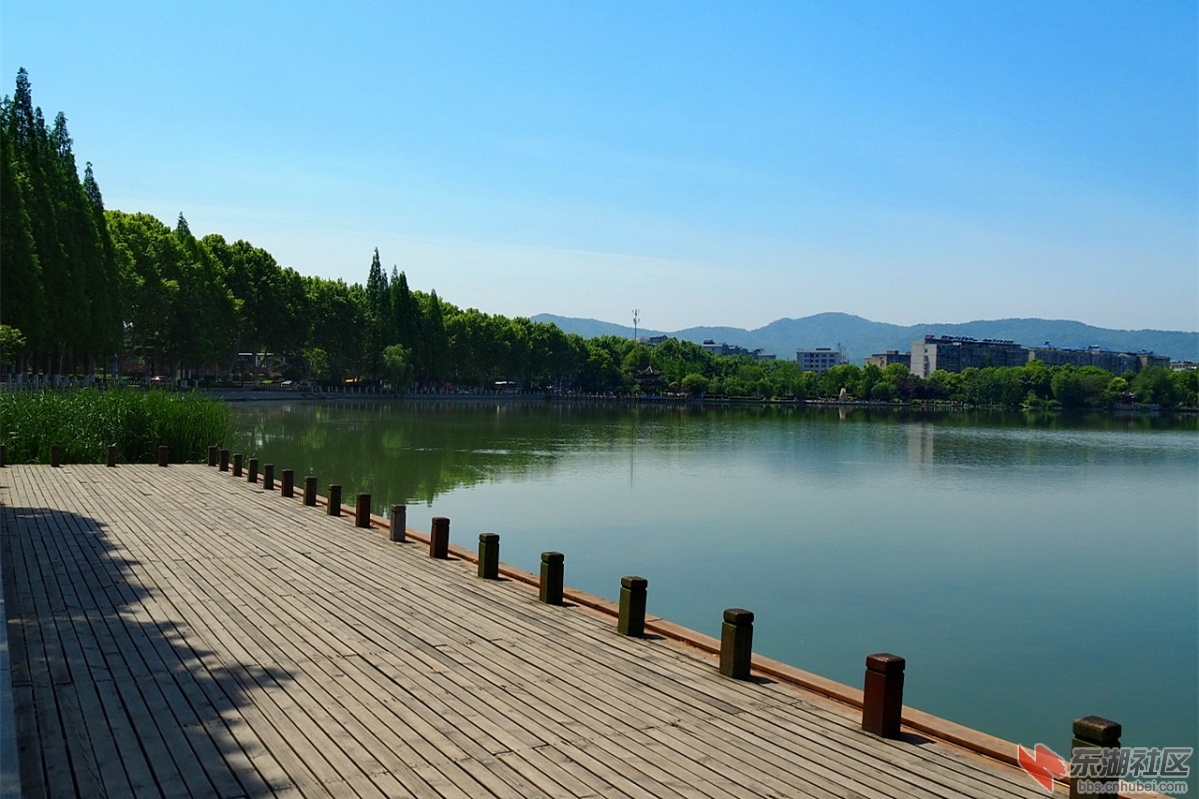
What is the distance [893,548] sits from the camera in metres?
18.6

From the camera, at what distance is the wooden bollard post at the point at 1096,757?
4.65 m

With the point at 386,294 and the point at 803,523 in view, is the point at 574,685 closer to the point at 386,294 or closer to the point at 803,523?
the point at 803,523

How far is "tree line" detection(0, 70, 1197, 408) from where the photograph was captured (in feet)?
132

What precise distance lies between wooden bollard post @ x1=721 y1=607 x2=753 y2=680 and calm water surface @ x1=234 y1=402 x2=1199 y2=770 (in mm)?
3890

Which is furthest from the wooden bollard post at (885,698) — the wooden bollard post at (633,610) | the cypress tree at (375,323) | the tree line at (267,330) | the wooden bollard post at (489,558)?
the cypress tree at (375,323)

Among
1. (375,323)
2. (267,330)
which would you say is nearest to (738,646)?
(267,330)

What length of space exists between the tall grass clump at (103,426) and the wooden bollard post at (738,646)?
1854cm

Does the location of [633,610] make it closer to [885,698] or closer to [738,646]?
[738,646]

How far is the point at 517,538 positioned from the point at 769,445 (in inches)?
1200

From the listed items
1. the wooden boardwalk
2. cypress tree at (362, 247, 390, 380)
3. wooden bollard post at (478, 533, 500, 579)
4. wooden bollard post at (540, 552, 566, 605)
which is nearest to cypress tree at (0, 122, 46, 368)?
the wooden boardwalk

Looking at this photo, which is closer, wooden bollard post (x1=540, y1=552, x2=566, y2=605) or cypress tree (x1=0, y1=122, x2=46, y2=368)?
wooden bollard post (x1=540, y1=552, x2=566, y2=605)

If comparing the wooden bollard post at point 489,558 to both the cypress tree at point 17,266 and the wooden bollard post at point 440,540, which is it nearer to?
the wooden bollard post at point 440,540

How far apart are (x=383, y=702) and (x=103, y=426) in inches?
736

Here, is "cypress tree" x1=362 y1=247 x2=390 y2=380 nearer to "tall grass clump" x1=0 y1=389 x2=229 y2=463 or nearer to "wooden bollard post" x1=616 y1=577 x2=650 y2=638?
"tall grass clump" x1=0 y1=389 x2=229 y2=463
